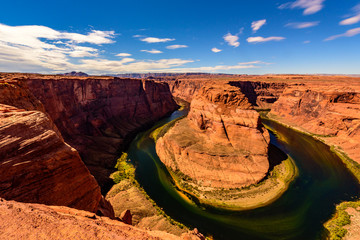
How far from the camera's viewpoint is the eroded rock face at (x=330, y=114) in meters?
48.8

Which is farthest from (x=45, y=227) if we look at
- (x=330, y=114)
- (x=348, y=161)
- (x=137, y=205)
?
(x=330, y=114)

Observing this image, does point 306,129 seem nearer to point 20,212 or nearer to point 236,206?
point 236,206

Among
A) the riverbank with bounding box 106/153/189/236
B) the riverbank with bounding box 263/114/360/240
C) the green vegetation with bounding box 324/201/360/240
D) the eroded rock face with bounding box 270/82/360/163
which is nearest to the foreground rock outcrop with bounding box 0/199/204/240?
the riverbank with bounding box 106/153/189/236

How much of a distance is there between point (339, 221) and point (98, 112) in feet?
225

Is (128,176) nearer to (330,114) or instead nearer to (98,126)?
(98,126)

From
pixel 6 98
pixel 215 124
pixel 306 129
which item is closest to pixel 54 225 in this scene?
pixel 6 98

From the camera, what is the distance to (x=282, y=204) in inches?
1125

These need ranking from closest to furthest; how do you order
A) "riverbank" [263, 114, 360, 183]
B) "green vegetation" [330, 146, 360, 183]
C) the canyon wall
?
"green vegetation" [330, 146, 360, 183], "riverbank" [263, 114, 360, 183], the canyon wall

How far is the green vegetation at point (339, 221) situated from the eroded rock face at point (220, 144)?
11.7 meters

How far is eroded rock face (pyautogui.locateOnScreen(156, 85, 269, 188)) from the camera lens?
3412 cm

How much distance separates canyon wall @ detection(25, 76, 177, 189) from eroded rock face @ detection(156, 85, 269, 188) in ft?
55.6

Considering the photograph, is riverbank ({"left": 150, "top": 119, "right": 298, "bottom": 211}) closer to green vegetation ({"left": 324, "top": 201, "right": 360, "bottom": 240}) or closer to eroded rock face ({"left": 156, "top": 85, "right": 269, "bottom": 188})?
eroded rock face ({"left": 156, "top": 85, "right": 269, "bottom": 188})

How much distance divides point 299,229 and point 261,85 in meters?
109

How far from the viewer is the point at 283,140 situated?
183 feet
